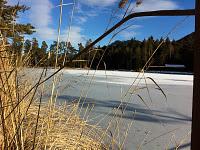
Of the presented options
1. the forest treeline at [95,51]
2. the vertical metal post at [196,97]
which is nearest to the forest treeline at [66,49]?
the forest treeline at [95,51]

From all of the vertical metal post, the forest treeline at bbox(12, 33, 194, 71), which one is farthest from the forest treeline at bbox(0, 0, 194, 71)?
the vertical metal post

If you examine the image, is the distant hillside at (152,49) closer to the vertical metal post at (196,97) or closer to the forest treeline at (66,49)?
the forest treeline at (66,49)

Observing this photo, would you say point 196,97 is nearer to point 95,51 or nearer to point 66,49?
point 66,49

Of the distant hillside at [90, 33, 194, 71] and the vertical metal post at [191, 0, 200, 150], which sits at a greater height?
the distant hillside at [90, 33, 194, 71]

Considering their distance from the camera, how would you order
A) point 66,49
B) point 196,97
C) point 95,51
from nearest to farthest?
point 196,97, point 66,49, point 95,51

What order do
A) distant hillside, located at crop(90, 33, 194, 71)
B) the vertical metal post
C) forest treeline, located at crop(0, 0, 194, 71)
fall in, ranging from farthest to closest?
distant hillside, located at crop(90, 33, 194, 71)
forest treeline, located at crop(0, 0, 194, 71)
the vertical metal post

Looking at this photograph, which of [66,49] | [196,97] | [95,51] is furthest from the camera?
[95,51]

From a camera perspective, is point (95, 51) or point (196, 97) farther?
point (95, 51)

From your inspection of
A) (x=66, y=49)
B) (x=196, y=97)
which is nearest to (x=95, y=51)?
(x=66, y=49)

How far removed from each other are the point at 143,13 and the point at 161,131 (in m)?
1.74

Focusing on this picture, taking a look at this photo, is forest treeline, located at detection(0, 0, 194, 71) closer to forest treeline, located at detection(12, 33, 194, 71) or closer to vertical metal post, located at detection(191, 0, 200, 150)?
forest treeline, located at detection(12, 33, 194, 71)

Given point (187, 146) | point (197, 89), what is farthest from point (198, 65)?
point (187, 146)

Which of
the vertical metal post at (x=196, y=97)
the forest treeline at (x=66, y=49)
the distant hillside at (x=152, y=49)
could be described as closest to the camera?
the vertical metal post at (x=196, y=97)

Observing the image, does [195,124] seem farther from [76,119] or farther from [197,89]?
[76,119]
